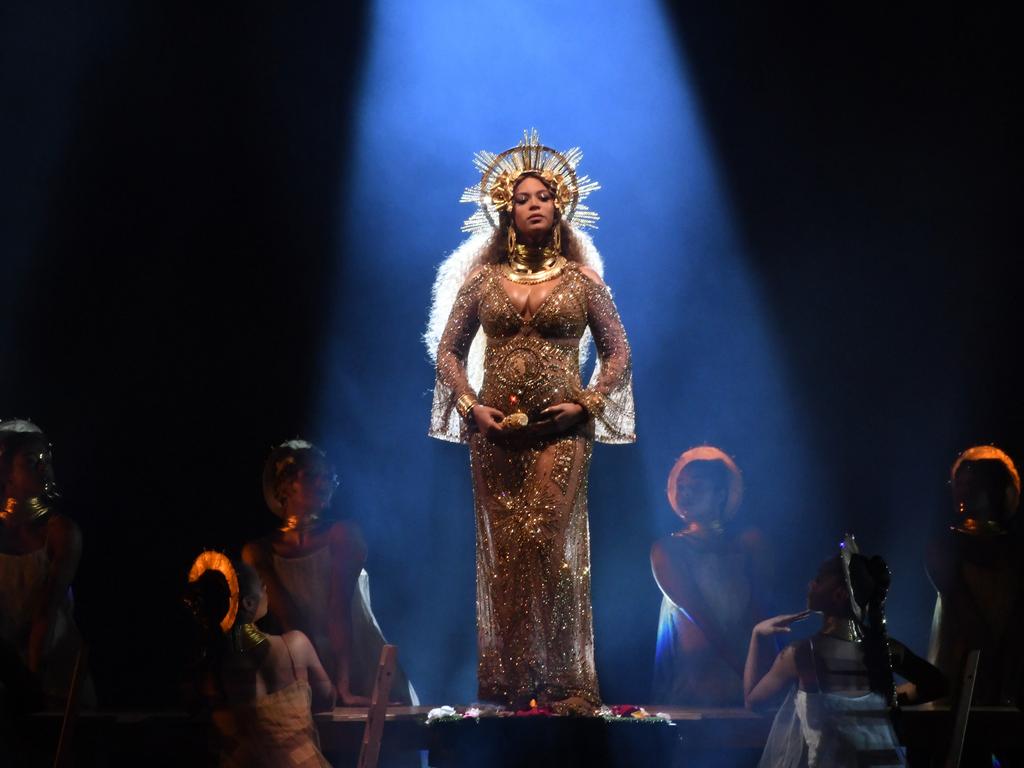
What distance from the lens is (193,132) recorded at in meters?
7.36

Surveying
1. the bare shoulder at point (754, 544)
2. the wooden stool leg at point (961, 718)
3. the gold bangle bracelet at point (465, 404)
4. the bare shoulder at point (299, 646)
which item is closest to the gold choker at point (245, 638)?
the bare shoulder at point (299, 646)

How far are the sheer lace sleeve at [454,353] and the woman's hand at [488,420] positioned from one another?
0.81ft

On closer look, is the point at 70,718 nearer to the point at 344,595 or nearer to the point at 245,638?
the point at 245,638

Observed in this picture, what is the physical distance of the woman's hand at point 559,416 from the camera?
562cm

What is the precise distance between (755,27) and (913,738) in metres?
3.38

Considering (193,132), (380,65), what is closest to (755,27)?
(380,65)

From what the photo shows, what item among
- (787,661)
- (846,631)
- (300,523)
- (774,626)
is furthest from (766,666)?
(300,523)

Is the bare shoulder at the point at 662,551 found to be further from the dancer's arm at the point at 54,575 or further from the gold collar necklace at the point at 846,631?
the dancer's arm at the point at 54,575

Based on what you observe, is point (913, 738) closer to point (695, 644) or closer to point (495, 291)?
point (695, 644)

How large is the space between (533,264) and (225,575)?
1.66m

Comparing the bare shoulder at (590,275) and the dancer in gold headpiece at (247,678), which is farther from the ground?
the bare shoulder at (590,275)

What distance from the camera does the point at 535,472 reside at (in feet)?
18.6

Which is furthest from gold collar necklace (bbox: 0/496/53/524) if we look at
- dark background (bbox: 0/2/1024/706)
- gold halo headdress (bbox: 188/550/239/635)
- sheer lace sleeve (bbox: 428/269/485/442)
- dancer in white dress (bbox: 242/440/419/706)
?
sheer lace sleeve (bbox: 428/269/485/442)

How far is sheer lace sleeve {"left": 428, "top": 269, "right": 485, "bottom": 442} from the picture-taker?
5.93 m
